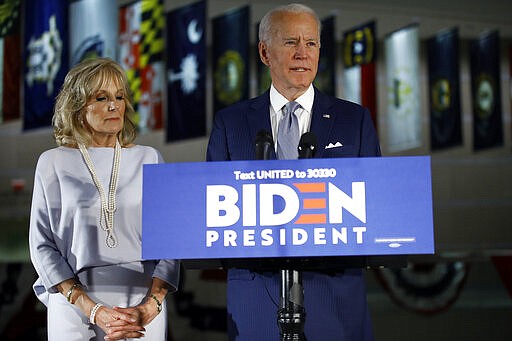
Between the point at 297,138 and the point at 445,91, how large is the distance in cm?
836

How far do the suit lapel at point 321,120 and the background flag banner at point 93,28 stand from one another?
5611 millimetres

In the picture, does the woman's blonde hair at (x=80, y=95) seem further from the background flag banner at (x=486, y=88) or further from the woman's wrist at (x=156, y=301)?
the background flag banner at (x=486, y=88)

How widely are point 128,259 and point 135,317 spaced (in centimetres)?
17

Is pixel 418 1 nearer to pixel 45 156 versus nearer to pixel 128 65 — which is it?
pixel 128 65

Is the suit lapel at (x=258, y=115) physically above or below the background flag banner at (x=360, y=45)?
below

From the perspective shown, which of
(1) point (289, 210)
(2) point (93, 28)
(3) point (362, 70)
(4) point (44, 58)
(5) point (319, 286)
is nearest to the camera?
(1) point (289, 210)

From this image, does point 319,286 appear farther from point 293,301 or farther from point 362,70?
point 362,70

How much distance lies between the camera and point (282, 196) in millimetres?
1687

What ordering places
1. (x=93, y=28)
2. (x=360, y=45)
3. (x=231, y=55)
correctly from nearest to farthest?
(x=93, y=28), (x=231, y=55), (x=360, y=45)

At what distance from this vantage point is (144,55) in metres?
8.17

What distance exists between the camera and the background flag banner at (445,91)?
991 cm

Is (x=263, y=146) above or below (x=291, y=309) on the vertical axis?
above

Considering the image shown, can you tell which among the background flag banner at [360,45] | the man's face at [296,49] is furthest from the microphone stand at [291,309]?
the background flag banner at [360,45]

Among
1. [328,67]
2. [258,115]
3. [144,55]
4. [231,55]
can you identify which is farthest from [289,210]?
[328,67]
